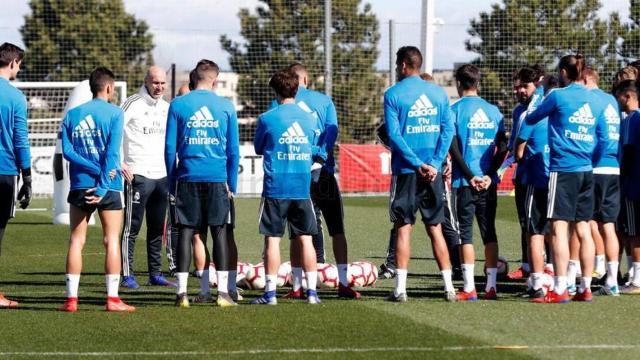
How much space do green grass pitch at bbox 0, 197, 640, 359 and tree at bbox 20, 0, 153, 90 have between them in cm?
4591

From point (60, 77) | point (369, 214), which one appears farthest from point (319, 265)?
point (60, 77)

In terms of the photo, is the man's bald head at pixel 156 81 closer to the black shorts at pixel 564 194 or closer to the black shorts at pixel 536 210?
the black shorts at pixel 536 210

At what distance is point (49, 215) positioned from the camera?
24.7 metres

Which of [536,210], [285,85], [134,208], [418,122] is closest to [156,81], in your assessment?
[134,208]

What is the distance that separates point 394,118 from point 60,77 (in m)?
48.8

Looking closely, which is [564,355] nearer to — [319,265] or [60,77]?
[319,265]

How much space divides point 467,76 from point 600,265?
326cm

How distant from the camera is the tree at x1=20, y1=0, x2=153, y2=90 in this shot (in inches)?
2269

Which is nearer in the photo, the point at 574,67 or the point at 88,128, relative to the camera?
the point at 88,128

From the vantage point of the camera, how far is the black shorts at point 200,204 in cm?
1021

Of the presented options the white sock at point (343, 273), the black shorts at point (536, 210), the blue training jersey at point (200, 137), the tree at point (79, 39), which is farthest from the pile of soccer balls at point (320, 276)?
the tree at point (79, 39)

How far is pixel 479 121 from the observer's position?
10836 millimetres

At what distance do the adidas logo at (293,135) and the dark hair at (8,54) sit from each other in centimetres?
251

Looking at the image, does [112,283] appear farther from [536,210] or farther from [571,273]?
[571,273]
